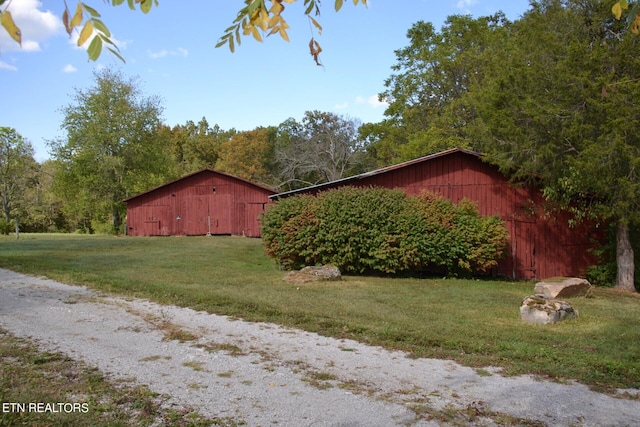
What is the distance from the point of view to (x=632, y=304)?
11867 millimetres

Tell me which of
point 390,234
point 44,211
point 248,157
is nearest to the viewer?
point 390,234

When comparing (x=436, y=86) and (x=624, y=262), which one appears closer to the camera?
(x=624, y=262)

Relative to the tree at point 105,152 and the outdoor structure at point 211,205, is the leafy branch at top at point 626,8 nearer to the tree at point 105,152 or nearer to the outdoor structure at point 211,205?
the outdoor structure at point 211,205

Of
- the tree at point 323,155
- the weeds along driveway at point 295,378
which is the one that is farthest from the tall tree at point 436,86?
the weeds along driveway at point 295,378

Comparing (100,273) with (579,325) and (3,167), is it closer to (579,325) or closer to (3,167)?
(579,325)

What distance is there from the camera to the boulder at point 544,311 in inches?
341

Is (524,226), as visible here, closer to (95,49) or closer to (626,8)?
(626,8)

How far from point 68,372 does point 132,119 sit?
41.7 meters

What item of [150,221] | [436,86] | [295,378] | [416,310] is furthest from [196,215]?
[295,378]

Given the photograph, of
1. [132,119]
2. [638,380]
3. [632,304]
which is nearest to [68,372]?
[638,380]

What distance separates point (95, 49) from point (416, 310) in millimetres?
8369

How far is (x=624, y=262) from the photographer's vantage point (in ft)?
49.8

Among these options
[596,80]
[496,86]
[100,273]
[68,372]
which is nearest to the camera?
[68,372]

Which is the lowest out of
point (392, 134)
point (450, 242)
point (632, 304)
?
point (632, 304)
